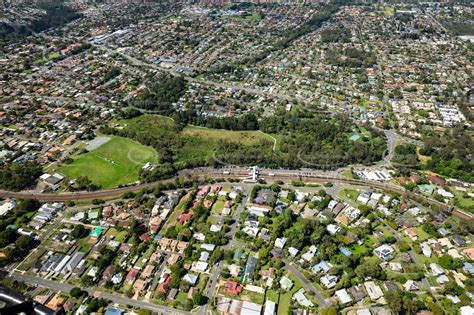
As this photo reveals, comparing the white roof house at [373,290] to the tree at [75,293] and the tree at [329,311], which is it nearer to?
the tree at [329,311]

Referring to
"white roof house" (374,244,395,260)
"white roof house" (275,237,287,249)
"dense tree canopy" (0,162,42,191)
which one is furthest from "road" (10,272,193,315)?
"white roof house" (374,244,395,260)

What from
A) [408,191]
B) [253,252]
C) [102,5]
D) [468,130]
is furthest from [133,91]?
[102,5]

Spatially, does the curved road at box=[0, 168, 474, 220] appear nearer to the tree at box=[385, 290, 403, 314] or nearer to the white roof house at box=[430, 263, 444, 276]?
the white roof house at box=[430, 263, 444, 276]

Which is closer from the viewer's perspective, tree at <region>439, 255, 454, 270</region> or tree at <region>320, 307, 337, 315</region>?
tree at <region>320, 307, 337, 315</region>

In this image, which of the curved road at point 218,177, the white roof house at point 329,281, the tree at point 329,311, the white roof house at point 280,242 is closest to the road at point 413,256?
the curved road at point 218,177

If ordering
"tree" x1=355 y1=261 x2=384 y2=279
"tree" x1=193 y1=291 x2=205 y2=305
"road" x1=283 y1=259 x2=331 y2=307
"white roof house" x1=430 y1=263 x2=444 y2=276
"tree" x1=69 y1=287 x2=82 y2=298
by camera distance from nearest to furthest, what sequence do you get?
"tree" x1=193 y1=291 x2=205 y2=305 < "tree" x1=69 y1=287 x2=82 y2=298 < "road" x1=283 y1=259 x2=331 y2=307 < "tree" x1=355 y1=261 x2=384 y2=279 < "white roof house" x1=430 y1=263 x2=444 y2=276
